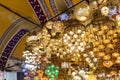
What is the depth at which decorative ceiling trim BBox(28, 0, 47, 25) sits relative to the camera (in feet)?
18.4

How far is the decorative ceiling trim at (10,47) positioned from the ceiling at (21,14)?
0.11 ft

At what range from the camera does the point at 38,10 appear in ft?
18.8

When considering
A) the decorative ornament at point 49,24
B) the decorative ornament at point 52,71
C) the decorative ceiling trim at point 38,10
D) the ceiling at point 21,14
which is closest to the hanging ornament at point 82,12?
the ceiling at point 21,14

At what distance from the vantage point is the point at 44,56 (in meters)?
6.24

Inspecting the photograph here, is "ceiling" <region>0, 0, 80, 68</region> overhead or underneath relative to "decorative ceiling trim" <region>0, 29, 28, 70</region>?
overhead

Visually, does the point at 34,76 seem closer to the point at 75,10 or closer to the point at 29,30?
the point at 29,30

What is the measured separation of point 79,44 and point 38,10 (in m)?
0.99

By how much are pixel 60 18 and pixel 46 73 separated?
3.69 ft

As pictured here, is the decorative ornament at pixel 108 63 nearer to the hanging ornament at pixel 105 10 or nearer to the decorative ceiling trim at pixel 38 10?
the hanging ornament at pixel 105 10

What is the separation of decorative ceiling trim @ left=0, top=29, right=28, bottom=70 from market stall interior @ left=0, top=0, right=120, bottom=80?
18 centimetres

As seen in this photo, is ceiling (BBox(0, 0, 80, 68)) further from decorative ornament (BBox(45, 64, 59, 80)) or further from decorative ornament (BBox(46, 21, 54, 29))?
decorative ornament (BBox(45, 64, 59, 80))

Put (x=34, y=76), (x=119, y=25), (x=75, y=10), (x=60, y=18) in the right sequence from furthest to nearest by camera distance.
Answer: (x=34, y=76) → (x=60, y=18) → (x=75, y=10) → (x=119, y=25)

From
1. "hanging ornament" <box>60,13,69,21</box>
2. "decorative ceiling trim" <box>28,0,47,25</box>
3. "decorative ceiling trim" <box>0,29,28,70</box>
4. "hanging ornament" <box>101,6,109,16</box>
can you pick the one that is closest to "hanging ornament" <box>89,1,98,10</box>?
"hanging ornament" <box>101,6,109,16</box>

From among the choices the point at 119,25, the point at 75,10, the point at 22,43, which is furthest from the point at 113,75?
the point at 22,43
